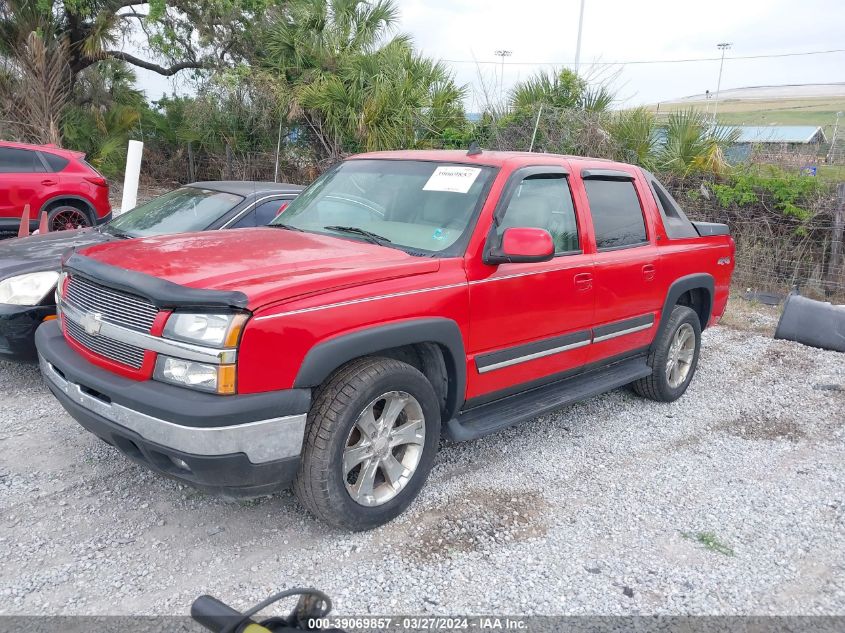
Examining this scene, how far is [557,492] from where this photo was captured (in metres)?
3.91

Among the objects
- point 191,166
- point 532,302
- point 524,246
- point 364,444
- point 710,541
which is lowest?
point 710,541

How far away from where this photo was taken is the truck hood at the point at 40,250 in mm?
4820

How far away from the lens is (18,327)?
4633 millimetres

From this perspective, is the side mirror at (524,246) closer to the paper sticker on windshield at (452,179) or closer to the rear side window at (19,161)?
the paper sticker on windshield at (452,179)

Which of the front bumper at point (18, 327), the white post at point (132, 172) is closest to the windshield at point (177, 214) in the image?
the front bumper at point (18, 327)

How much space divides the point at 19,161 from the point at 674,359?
8497mm

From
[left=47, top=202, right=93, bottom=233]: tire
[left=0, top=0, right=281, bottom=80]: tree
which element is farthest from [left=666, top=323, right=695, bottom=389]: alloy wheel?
[left=0, top=0, right=281, bottom=80]: tree

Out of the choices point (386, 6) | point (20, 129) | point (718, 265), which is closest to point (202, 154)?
point (20, 129)

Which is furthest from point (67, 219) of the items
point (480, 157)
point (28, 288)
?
point (480, 157)

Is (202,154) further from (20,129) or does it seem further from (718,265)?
(718,265)

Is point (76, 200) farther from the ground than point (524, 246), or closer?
closer

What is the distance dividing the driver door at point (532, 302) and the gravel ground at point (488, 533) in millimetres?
634

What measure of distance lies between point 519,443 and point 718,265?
2.51 meters

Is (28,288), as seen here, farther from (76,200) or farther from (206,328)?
(76,200)
